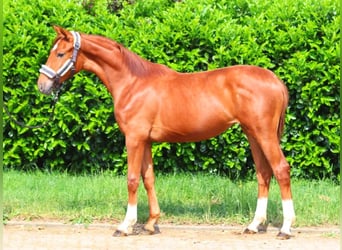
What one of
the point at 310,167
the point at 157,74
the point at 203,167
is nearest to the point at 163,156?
the point at 203,167

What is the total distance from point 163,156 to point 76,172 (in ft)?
4.40

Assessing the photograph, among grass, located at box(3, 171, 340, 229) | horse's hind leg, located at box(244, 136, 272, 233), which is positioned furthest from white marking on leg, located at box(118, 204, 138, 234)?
horse's hind leg, located at box(244, 136, 272, 233)

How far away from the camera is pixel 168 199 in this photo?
30.6 ft

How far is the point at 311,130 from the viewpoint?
34.0 ft

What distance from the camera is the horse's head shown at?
7871 mm

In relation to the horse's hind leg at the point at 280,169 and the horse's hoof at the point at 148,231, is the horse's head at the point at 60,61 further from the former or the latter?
the horse's hind leg at the point at 280,169

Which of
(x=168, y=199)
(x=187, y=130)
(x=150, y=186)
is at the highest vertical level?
(x=187, y=130)

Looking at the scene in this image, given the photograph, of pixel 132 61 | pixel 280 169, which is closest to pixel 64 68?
pixel 132 61

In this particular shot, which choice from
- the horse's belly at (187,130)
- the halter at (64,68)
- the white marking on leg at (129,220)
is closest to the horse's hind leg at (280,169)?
the horse's belly at (187,130)

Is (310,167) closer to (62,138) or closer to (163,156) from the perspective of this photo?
(163,156)

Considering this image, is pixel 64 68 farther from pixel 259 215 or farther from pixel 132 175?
pixel 259 215

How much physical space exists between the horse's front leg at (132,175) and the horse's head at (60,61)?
0.97 metres

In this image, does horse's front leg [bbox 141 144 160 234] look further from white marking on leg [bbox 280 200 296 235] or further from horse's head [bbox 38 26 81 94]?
white marking on leg [bbox 280 200 296 235]

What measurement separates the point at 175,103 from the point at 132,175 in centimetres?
88
